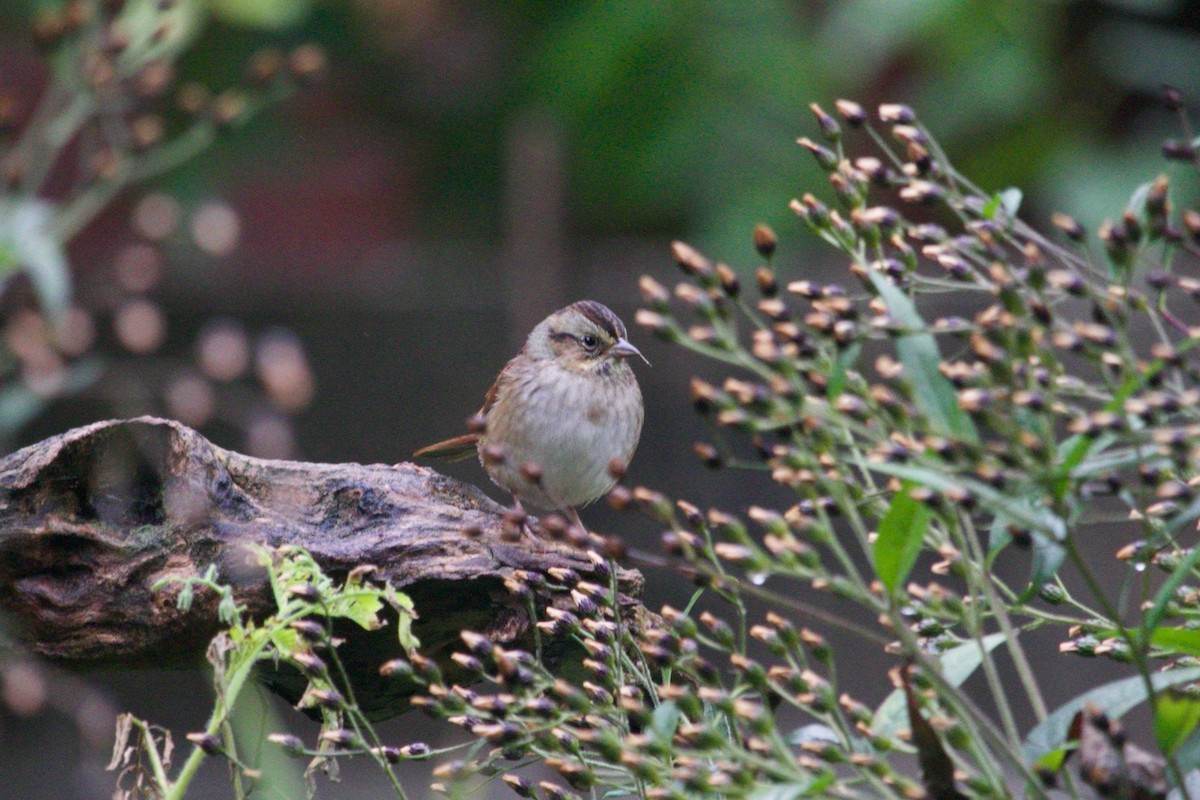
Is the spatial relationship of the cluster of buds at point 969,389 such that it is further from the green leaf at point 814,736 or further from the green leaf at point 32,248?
the green leaf at point 32,248

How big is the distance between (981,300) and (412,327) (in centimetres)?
182

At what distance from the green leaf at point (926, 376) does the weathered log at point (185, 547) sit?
0.89 metres

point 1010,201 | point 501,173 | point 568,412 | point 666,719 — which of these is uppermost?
point 1010,201

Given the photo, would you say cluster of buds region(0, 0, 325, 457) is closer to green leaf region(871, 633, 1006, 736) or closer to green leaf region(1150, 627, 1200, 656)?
green leaf region(871, 633, 1006, 736)

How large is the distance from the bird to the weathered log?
0.86 metres

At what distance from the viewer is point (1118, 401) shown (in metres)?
1.12

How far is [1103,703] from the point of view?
49.8 inches

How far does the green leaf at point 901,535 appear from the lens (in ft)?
3.98

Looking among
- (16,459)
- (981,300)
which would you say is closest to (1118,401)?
(16,459)

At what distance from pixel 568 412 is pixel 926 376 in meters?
1.96

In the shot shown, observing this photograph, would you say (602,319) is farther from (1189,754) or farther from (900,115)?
(1189,754)

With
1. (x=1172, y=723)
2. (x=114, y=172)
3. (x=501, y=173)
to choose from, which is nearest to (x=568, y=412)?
(x=114, y=172)

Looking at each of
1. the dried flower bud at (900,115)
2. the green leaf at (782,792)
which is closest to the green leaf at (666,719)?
the green leaf at (782,792)

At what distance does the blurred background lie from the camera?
468cm
